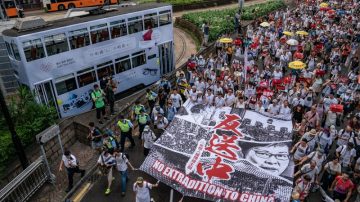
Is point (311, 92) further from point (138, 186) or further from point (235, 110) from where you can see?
point (138, 186)

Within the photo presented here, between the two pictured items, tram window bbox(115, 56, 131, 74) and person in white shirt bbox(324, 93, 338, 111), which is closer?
person in white shirt bbox(324, 93, 338, 111)

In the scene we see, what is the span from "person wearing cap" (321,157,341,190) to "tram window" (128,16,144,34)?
425 inches

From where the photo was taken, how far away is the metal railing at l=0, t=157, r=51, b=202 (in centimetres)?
976

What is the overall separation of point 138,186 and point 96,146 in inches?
145

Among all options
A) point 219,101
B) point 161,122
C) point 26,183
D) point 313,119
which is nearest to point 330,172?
point 313,119

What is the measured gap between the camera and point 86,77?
49.4 ft

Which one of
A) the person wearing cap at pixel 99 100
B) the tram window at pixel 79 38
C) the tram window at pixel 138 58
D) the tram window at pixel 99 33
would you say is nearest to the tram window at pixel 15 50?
the tram window at pixel 79 38

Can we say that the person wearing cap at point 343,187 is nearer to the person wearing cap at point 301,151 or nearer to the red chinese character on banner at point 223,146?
the person wearing cap at point 301,151

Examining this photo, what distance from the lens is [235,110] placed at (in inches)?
496

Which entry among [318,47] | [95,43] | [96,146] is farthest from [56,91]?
[318,47]

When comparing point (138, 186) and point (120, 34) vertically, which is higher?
point (120, 34)

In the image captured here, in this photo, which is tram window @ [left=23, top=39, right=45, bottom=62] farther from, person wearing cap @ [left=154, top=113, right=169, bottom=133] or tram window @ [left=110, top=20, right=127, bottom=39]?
person wearing cap @ [left=154, top=113, right=169, bottom=133]

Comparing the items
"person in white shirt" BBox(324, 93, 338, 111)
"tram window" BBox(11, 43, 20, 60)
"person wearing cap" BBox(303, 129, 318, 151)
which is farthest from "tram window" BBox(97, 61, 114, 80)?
"person in white shirt" BBox(324, 93, 338, 111)

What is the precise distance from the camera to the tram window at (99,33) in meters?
14.7
